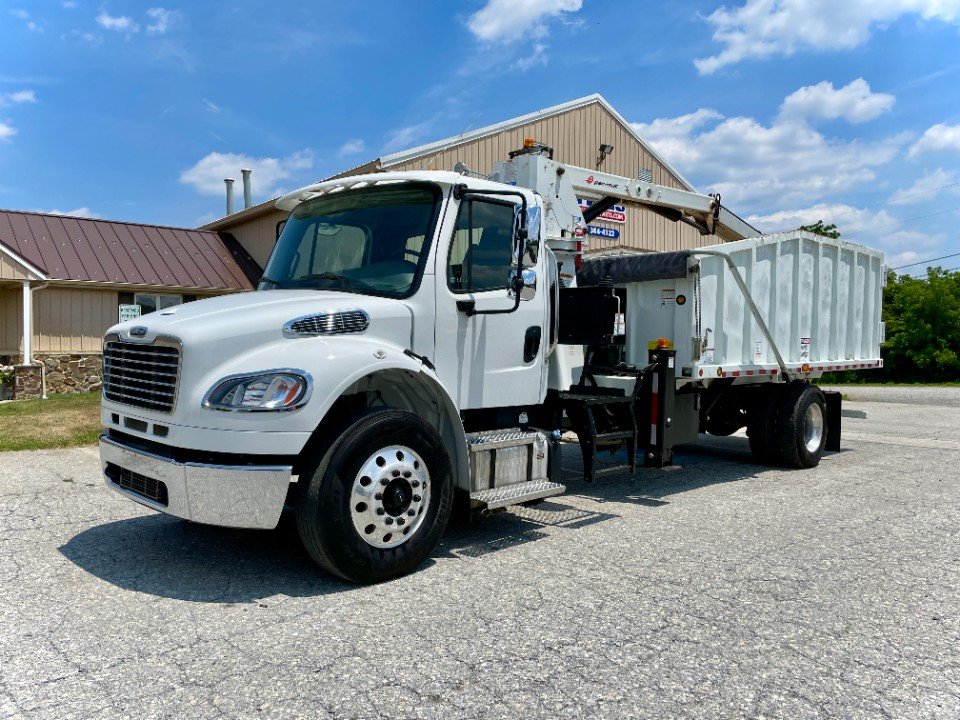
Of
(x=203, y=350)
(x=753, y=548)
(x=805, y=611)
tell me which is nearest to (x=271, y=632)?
(x=203, y=350)

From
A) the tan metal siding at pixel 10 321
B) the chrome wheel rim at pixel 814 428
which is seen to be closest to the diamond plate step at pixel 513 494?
the chrome wheel rim at pixel 814 428

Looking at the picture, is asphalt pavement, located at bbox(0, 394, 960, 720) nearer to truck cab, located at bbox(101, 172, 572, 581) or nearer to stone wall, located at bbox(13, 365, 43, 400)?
truck cab, located at bbox(101, 172, 572, 581)

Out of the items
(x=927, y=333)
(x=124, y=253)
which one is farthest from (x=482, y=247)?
(x=927, y=333)

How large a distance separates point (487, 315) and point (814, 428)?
229 inches

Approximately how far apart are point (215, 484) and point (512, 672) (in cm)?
199

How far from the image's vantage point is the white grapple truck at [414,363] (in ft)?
14.4

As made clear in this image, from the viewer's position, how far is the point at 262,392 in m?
4.36

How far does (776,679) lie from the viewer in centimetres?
350

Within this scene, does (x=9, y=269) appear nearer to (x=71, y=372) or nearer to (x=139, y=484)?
(x=71, y=372)

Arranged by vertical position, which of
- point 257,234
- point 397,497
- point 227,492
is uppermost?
point 257,234

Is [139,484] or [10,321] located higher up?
[10,321]

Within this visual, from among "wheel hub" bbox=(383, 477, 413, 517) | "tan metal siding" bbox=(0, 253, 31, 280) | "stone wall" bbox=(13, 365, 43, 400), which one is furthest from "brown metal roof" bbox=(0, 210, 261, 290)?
"wheel hub" bbox=(383, 477, 413, 517)

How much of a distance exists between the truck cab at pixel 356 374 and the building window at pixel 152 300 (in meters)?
16.8

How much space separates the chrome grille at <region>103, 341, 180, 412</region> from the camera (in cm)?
450
